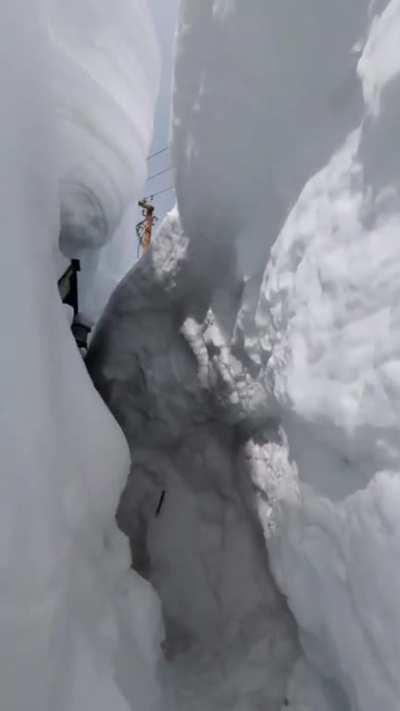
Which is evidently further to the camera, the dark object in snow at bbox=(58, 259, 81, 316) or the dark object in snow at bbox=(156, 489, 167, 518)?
the dark object in snow at bbox=(58, 259, 81, 316)

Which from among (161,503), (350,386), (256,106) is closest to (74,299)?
(161,503)

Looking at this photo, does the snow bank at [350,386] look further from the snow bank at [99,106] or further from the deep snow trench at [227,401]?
the snow bank at [99,106]

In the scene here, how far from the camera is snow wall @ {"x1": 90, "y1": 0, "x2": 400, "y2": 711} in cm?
73

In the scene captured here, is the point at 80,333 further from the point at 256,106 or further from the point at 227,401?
the point at 256,106

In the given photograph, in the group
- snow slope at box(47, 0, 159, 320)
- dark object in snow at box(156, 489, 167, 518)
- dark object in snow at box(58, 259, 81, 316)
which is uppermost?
snow slope at box(47, 0, 159, 320)

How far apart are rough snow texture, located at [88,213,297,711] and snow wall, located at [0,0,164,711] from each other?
10.3 inches

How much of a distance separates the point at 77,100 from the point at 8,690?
210 cm

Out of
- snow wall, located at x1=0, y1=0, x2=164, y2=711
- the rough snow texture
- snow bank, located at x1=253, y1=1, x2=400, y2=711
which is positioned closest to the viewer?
snow bank, located at x1=253, y1=1, x2=400, y2=711

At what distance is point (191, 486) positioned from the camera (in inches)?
68.0

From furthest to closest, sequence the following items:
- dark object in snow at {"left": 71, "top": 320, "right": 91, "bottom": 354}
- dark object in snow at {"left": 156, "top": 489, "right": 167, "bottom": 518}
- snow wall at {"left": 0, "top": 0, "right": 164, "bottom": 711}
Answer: dark object in snow at {"left": 71, "top": 320, "right": 91, "bottom": 354} < dark object in snow at {"left": 156, "top": 489, "right": 167, "bottom": 518} < snow wall at {"left": 0, "top": 0, "right": 164, "bottom": 711}

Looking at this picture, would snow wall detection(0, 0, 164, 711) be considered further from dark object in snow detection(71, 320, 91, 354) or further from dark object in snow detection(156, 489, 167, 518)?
dark object in snow detection(71, 320, 91, 354)

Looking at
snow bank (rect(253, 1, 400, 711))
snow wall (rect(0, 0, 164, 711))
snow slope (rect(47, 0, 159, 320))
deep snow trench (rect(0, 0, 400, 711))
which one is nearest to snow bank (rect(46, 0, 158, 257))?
snow slope (rect(47, 0, 159, 320))

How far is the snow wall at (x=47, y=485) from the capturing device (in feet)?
2.85

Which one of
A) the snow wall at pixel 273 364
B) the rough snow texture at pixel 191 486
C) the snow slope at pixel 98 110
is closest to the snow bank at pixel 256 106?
the snow wall at pixel 273 364
